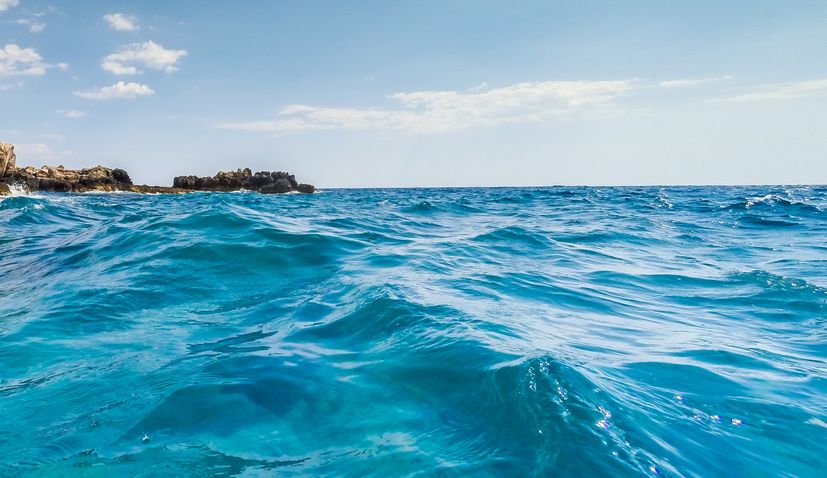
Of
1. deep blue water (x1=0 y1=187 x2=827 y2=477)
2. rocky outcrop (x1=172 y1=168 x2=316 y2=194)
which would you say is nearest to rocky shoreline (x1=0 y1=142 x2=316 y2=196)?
rocky outcrop (x1=172 y1=168 x2=316 y2=194)

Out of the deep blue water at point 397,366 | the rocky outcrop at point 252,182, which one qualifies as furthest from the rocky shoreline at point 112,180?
the deep blue water at point 397,366

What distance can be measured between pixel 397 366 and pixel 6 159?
2273 inches

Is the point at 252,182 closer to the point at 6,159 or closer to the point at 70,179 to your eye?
the point at 70,179

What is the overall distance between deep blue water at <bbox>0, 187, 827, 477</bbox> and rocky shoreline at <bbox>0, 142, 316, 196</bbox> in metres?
36.1

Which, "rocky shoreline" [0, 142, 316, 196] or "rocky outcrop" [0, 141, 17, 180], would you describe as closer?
"rocky outcrop" [0, 141, 17, 180]

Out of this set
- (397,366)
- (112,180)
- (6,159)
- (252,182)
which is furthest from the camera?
(252,182)

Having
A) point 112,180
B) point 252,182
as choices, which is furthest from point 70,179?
point 252,182

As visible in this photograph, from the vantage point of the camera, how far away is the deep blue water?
8.90ft

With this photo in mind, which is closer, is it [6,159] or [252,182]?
[6,159]

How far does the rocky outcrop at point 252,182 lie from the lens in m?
77.4

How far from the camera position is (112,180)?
189ft

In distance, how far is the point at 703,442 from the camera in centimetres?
287

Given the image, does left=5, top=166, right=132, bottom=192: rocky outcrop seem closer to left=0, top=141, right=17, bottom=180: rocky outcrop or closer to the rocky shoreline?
the rocky shoreline

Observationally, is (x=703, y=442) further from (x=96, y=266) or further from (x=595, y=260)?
(x=96, y=266)
